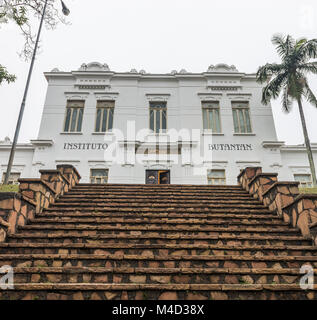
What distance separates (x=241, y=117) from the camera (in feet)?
51.0

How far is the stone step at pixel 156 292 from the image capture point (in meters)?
3.12

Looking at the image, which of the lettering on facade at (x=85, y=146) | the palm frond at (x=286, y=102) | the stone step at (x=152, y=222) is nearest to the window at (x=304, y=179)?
the palm frond at (x=286, y=102)

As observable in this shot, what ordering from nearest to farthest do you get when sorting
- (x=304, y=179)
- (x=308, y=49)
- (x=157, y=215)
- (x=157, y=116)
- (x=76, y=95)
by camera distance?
(x=157, y=215)
(x=304, y=179)
(x=308, y=49)
(x=157, y=116)
(x=76, y=95)

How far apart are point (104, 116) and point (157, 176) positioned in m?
5.08

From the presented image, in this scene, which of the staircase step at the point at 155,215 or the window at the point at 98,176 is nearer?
the staircase step at the point at 155,215

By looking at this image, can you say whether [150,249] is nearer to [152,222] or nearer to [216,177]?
[152,222]

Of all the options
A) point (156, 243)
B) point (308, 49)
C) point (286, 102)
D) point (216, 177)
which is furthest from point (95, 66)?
point (156, 243)

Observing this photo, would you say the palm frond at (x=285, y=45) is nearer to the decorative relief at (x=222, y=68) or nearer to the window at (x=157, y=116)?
the decorative relief at (x=222, y=68)

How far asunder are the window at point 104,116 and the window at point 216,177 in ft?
21.4

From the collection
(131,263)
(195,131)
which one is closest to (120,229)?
(131,263)

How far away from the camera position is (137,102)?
51.5 feet

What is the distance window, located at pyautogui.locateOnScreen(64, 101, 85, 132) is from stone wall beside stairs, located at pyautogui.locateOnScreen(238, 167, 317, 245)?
1069 cm

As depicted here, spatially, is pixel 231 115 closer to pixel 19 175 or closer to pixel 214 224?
pixel 214 224
